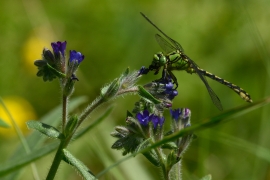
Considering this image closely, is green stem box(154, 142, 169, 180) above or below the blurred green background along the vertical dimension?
below

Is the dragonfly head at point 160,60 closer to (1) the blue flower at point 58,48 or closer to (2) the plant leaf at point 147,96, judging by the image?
(2) the plant leaf at point 147,96

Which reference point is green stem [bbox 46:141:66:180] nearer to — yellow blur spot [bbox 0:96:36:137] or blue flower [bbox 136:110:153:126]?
blue flower [bbox 136:110:153:126]

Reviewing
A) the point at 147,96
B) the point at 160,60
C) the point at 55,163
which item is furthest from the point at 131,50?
the point at 55,163

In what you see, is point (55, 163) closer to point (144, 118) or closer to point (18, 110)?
point (144, 118)

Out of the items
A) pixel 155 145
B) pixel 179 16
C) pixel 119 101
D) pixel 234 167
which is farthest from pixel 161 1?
pixel 155 145

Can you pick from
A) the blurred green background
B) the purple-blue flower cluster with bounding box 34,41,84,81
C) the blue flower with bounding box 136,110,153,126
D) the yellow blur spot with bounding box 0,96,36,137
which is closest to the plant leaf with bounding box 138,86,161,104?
the blue flower with bounding box 136,110,153,126

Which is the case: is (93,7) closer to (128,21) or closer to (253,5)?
(128,21)

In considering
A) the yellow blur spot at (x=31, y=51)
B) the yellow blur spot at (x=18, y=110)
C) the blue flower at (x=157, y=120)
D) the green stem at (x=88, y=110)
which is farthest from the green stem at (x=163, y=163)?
the yellow blur spot at (x=31, y=51)
